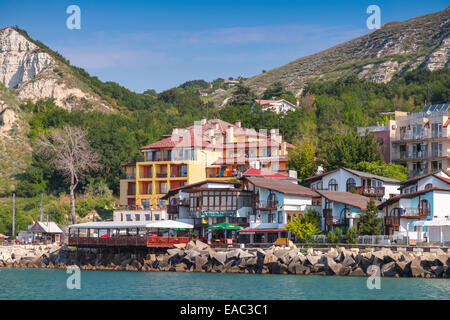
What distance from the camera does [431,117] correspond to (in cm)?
8694

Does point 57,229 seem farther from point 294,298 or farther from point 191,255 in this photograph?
point 294,298

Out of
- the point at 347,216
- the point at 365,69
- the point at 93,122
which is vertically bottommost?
the point at 347,216

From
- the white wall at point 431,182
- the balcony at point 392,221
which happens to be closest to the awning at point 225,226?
the balcony at point 392,221

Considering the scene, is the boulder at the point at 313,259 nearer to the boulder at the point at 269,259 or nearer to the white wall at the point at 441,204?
the boulder at the point at 269,259

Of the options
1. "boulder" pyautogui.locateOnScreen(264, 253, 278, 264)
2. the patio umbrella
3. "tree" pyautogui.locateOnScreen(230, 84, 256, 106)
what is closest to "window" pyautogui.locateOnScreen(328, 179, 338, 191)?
the patio umbrella

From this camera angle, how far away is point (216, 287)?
48.5 m

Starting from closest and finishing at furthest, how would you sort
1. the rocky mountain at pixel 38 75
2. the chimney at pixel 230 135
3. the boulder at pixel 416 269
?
the boulder at pixel 416 269, the chimney at pixel 230 135, the rocky mountain at pixel 38 75

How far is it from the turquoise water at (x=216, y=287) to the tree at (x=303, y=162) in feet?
101

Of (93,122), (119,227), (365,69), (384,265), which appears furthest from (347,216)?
(365,69)

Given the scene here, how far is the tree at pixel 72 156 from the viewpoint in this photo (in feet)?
300

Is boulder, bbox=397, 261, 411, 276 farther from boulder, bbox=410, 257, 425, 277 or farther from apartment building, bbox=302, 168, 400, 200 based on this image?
apartment building, bbox=302, 168, 400, 200

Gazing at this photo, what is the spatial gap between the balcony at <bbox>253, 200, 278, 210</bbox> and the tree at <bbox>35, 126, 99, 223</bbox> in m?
26.0

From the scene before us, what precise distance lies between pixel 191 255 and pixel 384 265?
16.2 metres

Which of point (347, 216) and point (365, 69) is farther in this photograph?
point (365, 69)
